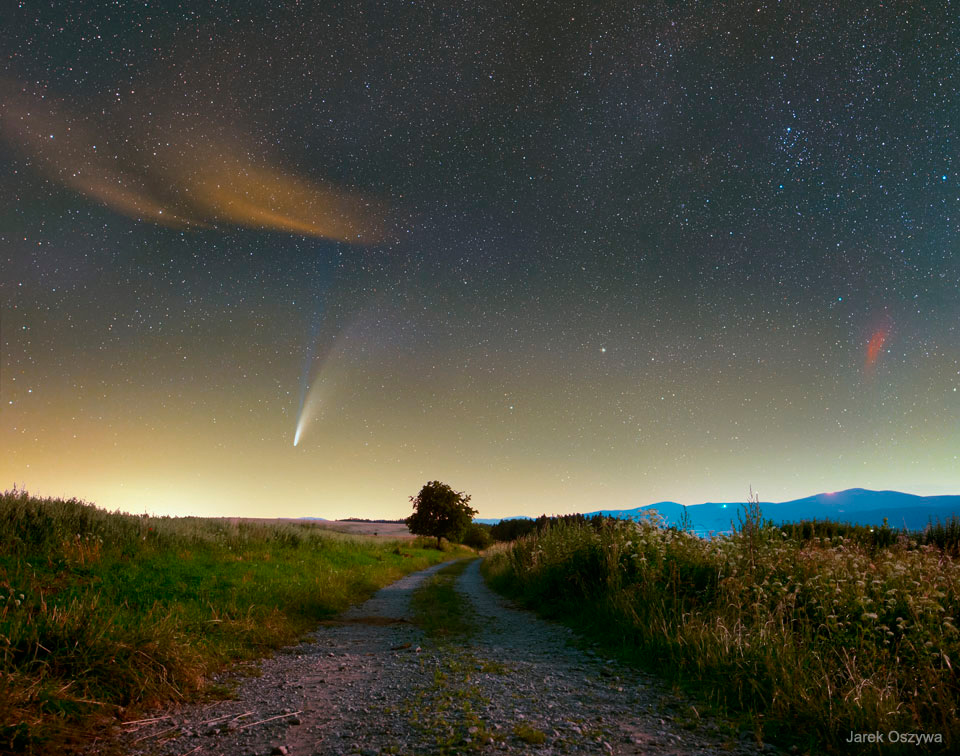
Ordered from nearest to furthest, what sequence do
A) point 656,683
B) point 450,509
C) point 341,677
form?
point 656,683 < point 341,677 < point 450,509

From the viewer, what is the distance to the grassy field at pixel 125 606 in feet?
13.3

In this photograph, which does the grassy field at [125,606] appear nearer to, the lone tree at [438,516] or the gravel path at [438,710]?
the gravel path at [438,710]

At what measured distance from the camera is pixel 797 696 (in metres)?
4.55

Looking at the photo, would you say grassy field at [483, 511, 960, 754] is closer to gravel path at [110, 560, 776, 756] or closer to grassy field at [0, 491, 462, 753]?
gravel path at [110, 560, 776, 756]

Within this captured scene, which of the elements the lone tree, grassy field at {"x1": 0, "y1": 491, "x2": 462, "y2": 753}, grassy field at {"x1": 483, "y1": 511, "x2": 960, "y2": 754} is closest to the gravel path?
grassy field at {"x1": 0, "y1": 491, "x2": 462, "y2": 753}

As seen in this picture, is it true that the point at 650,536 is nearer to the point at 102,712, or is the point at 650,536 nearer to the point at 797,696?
the point at 797,696

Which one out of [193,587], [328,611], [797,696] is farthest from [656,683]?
[193,587]

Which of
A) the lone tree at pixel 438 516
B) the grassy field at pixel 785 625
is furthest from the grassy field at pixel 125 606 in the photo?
the lone tree at pixel 438 516

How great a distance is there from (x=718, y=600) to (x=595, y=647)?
178cm

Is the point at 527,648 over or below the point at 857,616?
below

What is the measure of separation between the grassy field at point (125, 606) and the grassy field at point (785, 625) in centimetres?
491

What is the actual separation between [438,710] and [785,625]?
14.7 ft

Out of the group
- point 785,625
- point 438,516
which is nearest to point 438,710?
point 785,625

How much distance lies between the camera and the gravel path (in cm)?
382
